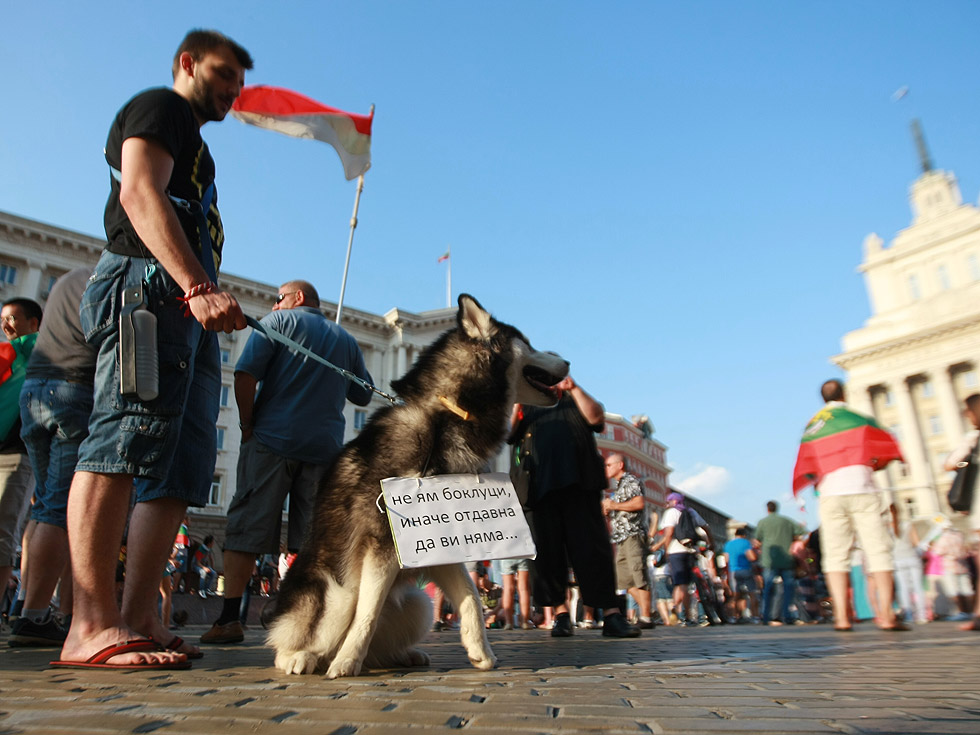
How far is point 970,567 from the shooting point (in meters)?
10.4

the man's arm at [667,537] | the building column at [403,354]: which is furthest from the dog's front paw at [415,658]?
the building column at [403,354]

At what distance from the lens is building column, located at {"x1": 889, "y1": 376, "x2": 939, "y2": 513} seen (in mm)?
54031

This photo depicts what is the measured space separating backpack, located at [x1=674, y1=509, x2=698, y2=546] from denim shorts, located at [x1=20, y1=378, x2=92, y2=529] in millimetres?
8433

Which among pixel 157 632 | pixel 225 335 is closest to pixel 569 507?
pixel 157 632

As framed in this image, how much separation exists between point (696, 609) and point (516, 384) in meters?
11.8

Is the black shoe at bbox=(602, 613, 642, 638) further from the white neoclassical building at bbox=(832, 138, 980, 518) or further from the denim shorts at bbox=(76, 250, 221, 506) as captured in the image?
the white neoclassical building at bbox=(832, 138, 980, 518)

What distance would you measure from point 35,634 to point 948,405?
221ft

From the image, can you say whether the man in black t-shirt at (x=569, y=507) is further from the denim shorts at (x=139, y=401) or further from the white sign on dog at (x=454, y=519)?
the denim shorts at (x=139, y=401)

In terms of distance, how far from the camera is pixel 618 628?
200 inches

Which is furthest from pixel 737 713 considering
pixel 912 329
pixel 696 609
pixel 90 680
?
pixel 912 329

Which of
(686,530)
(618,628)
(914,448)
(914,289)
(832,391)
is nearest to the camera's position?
(618,628)

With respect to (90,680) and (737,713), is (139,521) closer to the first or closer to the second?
(90,680)

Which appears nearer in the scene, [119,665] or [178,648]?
[119,665]

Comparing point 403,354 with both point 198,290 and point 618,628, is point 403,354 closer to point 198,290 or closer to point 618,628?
point 618,628
